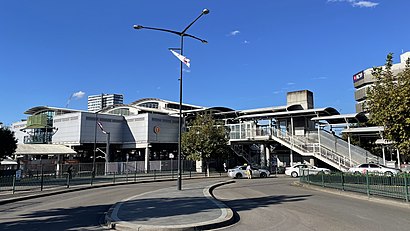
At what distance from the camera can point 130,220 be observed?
1006 cm

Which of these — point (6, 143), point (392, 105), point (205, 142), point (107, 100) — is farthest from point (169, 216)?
point (107, 100)

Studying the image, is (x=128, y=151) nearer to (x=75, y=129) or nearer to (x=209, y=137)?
(x=75, y=129)

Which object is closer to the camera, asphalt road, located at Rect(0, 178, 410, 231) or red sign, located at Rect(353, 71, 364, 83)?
asphalt road, located at Rect(0, 178, 410, 231)

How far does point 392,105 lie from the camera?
14367mm

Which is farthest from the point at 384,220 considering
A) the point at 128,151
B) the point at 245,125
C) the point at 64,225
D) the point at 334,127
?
the point at 128,151

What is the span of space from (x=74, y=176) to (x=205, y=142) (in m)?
15.6

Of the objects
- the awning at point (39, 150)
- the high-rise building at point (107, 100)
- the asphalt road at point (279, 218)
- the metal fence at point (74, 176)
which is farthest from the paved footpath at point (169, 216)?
the high-rise building at point (107, 100)

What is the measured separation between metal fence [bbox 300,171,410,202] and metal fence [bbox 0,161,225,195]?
18951mm

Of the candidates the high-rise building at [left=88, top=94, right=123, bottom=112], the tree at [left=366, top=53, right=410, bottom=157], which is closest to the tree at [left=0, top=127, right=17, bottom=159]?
the tree at [left=366, top=53, right=410, bottom=157]

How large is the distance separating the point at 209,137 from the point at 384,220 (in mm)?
32078

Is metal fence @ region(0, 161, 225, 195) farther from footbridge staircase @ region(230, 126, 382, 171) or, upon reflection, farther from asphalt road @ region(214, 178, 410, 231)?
asphalt road @ region(214, 178, 410, 231)

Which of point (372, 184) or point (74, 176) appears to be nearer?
point (372, 184)

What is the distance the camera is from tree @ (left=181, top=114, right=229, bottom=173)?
137ft

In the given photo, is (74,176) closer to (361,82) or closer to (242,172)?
(242,172)
